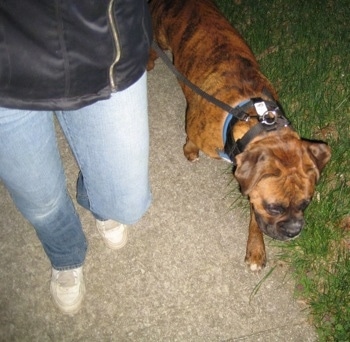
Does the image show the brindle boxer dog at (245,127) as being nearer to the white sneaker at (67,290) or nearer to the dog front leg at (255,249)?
the dog front leg at (255,249)

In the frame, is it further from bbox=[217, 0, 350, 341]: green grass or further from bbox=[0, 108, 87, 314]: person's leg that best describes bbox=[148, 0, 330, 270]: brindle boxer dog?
bbox=[0, 108, 87, 314]: person's leg

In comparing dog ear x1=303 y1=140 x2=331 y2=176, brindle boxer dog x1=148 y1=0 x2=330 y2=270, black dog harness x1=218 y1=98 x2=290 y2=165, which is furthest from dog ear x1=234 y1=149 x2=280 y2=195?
dog ear x1=303 y1=140 x2=331 y2=176

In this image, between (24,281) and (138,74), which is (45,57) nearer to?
(138,74)

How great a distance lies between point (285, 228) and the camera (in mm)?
2457

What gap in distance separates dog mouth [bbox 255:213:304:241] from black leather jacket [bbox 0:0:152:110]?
152cm

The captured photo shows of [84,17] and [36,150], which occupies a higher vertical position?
[84,17]

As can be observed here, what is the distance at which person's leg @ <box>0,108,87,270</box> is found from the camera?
1444 mm

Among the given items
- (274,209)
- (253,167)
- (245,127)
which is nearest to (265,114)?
(245,127)

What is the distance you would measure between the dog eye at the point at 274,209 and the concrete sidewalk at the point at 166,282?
62 centimetres

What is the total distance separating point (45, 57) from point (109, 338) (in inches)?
78.3

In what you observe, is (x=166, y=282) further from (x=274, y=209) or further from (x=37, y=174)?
(x=37, y=174)

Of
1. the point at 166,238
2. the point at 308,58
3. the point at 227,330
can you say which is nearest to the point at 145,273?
the point at 166,238

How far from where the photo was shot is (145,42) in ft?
4.57

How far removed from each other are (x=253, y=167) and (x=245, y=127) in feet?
1.16
